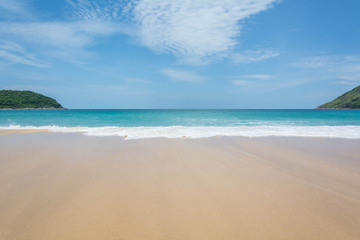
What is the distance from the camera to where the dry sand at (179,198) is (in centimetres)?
229

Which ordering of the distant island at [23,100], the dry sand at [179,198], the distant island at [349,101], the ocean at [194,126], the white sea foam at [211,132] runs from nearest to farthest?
1. the dry sand at [179,198]
2. the white sea foam at [211,132]
3. the ocean at [194,126]
4. the distant island at [23,100]
5. the distant island at [349,101]

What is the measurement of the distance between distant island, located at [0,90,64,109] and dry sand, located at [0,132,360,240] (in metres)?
119

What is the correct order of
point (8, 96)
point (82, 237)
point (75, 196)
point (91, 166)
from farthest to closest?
point (8, 96), point (91, 166), point (75, 196), point (82, 237)

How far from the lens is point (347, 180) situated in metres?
3.88

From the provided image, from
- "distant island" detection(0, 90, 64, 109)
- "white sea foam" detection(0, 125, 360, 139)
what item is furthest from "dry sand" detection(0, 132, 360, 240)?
"distant island" detection(0, 90, 64, 109)

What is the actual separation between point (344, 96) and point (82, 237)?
170042mm

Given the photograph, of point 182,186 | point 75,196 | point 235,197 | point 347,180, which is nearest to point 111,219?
point 75,196

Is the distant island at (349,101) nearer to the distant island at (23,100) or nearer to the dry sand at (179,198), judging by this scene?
the dry sand at (179,198)

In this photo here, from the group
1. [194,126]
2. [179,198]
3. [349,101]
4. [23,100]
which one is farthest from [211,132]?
[349,101]

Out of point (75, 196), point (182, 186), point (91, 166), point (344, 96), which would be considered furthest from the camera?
point (344, 96)

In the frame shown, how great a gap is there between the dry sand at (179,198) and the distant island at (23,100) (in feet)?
392

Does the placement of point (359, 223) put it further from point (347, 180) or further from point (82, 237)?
point (82, 237)

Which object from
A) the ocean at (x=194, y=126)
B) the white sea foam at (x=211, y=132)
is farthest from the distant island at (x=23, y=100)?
the white sea foam at (x=211, y=132)

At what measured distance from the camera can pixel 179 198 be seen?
312 centimetres
